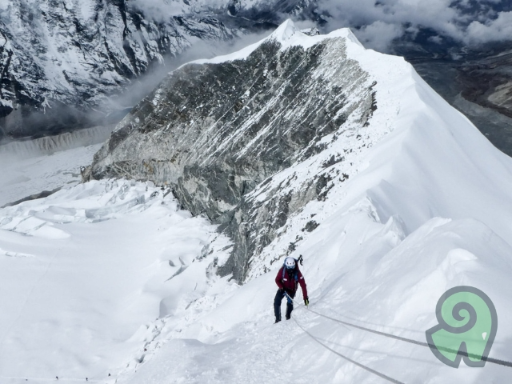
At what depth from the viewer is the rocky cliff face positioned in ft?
87.3

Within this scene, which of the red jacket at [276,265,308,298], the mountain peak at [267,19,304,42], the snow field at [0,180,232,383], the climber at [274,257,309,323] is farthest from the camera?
the mountain peak at [267,19,304,42]

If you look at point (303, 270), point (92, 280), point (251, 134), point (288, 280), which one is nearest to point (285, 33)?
point (251, 134)

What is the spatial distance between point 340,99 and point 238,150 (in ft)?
35.8

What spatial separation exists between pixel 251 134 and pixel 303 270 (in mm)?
26406

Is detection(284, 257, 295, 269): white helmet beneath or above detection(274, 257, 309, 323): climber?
above

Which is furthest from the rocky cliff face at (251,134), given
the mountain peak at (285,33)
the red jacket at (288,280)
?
the red jacket at (288,280)

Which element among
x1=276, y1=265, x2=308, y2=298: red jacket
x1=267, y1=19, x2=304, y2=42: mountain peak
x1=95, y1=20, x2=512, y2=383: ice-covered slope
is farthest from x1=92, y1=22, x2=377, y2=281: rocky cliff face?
x1=276, y1=265, x2=308, y2=298: red jacket

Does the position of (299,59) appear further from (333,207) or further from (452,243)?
(452,243)

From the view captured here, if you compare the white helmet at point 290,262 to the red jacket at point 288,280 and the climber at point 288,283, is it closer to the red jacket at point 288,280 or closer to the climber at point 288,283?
the climber at point 288,283

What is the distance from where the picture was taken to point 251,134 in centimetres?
3947

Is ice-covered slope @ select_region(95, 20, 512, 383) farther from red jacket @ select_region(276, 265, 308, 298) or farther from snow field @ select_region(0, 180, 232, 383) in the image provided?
snow field @ select_region(0, 180, 232, 383)

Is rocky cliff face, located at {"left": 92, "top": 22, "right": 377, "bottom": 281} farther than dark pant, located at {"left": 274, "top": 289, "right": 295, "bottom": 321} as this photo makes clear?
Yes

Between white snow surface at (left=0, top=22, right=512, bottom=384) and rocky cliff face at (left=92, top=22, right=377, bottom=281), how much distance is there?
3.68 feet

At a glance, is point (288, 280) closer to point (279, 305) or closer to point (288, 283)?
point (288, 283)
